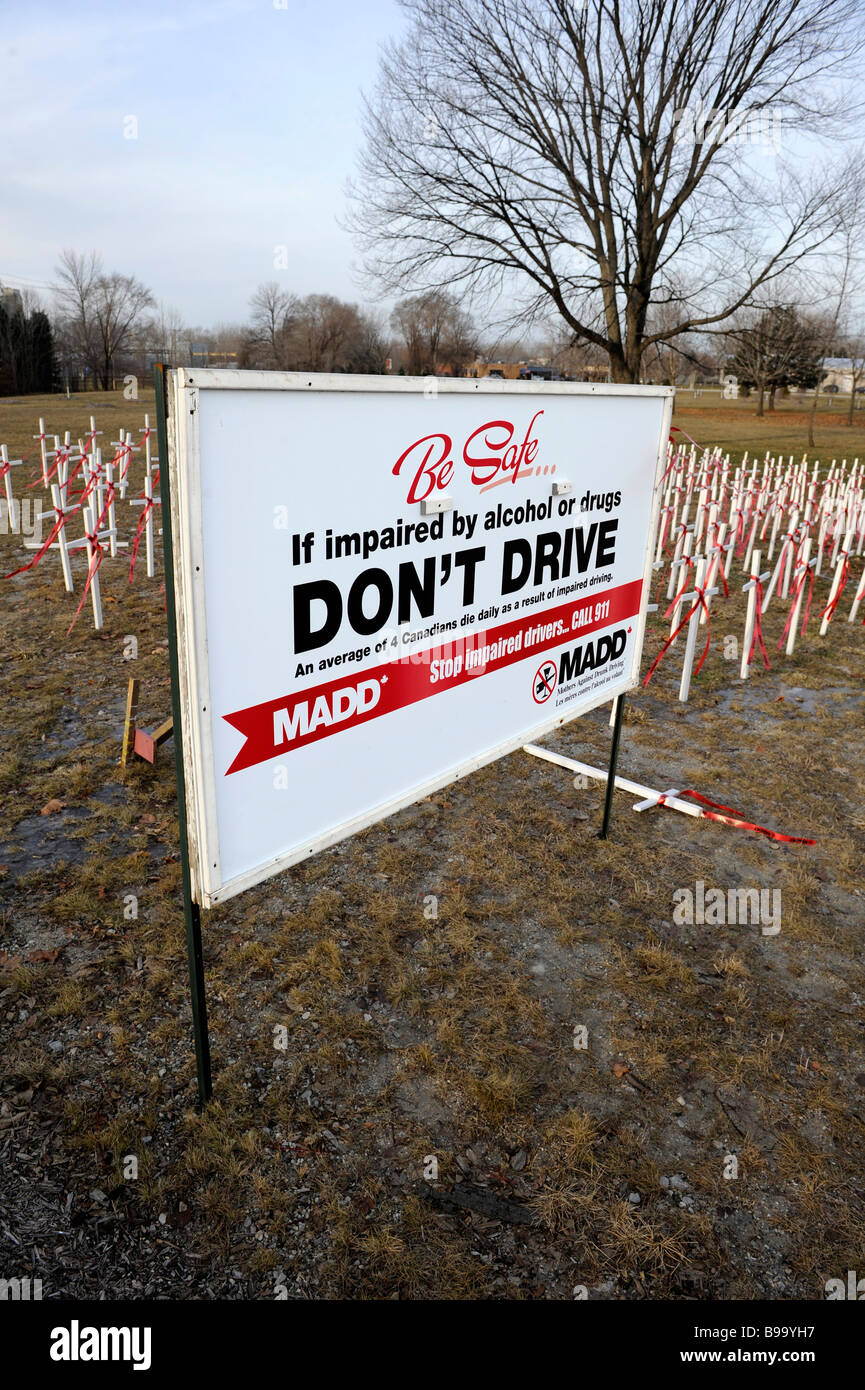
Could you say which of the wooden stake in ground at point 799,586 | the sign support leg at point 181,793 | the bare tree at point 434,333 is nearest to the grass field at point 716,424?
the bare tree at point 434,333

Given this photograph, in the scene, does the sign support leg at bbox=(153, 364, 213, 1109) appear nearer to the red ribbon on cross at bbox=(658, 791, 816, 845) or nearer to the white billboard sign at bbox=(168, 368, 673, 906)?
the white billboard sign at bbox=(168, 368, 673, 906)

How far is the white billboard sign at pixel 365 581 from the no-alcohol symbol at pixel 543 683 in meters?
0.01

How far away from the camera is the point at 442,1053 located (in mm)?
3285

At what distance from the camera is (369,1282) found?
2449 mm

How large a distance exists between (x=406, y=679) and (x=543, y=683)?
3.57 feet

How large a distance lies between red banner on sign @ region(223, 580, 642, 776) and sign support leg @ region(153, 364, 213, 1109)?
163 millimetres

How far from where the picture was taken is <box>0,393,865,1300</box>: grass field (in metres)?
2.55

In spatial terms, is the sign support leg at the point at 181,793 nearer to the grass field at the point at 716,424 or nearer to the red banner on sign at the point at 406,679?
the red banner on sign at the point at 406,679

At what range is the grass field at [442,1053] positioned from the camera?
2551 mm

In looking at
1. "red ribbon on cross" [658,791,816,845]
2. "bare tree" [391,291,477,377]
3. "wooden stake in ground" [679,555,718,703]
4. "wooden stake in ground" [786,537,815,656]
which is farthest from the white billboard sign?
"bare tree" [391,291,477,377]

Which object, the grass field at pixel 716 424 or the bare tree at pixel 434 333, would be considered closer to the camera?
the bare tree at pixel 434 333

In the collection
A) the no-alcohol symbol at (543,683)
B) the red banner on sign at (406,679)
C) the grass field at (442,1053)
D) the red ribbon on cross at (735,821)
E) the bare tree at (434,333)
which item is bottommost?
the grass field at (442,1053)

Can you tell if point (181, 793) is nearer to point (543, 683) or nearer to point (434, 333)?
point (543, 683)
